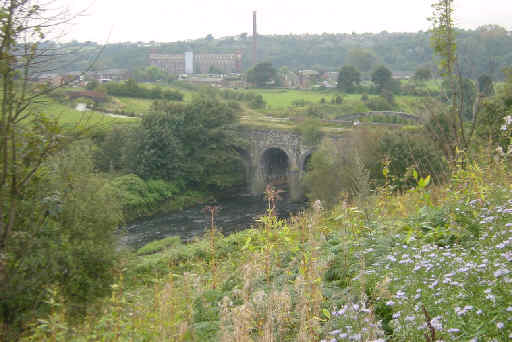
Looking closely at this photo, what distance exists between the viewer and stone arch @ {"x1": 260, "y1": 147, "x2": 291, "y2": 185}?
41.0m

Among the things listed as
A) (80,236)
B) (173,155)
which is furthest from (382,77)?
(80,236)

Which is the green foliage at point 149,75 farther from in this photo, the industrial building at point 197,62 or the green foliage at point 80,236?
the green foliage at point 80,236

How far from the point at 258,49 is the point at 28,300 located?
11612 cm

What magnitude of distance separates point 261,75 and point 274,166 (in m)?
29.2

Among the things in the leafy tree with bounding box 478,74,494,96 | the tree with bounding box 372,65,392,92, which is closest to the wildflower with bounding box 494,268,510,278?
the leafy tree with bounding box 478,74,494,96

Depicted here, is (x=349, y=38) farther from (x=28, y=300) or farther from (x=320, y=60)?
(x=28, y=300)

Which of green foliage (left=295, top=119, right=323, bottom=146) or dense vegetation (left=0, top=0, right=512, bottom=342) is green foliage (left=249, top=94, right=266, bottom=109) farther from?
Answer: dense vegetation (left=0, top=0, right=512, bottom=342)

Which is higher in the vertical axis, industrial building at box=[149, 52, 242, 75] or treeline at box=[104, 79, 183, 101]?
industrial building at box=[149, 52, 242, 75]

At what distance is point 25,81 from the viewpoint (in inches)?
138

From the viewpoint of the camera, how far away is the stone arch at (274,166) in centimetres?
4097

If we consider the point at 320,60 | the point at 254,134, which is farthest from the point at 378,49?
the point at 254,134

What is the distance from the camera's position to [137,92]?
54.0 meters

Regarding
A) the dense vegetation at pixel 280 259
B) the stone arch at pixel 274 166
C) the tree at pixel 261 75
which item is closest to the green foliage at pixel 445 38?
the dense vegetation at pixel 280 259

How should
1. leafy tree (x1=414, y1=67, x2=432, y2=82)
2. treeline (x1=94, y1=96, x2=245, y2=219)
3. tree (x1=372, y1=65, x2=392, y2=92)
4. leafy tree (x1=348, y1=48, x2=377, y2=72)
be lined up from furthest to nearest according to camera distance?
leafy tree (x1=348, y1=48, x2=377, y2=72) < tree (x1=372, y1=65, x2=392, y2=92) < treeline (x1=94, y1=96, x2=245, y2=219) < leafy tree (x1=414, y1=67, x2=432, y2=82)
